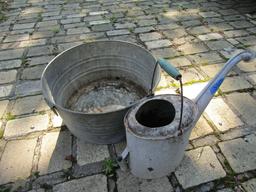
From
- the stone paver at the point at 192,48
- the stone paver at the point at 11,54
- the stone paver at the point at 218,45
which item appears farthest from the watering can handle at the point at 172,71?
the stone paver at the point at 11,54

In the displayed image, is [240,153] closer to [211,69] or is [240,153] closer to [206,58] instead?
[211,69]

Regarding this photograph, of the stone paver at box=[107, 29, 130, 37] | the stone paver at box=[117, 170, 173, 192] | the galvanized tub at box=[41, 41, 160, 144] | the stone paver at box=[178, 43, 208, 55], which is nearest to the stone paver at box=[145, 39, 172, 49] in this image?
the stone paver at box=[178, 43, 208, 55]

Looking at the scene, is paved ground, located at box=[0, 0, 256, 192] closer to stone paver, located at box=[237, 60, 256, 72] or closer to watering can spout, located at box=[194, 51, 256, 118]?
stone paver, located at box=[237, 60, 256, 72]

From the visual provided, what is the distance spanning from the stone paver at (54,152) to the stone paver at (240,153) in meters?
1.38

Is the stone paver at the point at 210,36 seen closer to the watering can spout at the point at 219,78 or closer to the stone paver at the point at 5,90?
the watering can spout at the point at 219,78

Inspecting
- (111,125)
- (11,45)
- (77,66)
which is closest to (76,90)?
(77,66)

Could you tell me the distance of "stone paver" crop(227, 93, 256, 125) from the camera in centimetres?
265

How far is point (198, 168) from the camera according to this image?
2195mm

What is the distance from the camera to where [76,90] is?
9.61 feet

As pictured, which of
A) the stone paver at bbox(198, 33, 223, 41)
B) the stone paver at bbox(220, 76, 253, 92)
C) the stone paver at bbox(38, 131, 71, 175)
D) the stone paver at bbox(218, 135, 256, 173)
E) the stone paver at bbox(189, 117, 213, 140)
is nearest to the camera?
the stone paver at bbox(218, 135, 256, 173)

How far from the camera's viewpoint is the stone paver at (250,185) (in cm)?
Answer: 201

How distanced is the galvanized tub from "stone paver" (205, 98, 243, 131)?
0.73m

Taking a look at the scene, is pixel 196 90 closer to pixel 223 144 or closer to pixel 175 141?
pixel 223 144

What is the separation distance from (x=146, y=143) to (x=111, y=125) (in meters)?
0.43
